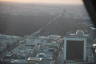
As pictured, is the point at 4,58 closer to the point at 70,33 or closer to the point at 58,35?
the point at 58,35

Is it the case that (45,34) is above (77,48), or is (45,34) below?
above

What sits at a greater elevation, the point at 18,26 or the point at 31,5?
the point at 31,5

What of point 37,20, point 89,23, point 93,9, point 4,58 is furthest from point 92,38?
point 4,58

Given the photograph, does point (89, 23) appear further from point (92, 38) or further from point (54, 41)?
point (54, 41)

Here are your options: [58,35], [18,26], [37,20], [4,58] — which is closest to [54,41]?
[58,35]

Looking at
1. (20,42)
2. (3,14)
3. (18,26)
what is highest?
(3,14)

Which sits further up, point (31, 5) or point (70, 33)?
point (31, 5)

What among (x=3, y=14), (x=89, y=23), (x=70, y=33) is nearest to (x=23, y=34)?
(x=3, y=14)

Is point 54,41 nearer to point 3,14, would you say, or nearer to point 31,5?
point 31,5

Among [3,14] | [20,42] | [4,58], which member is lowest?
[4,58]
